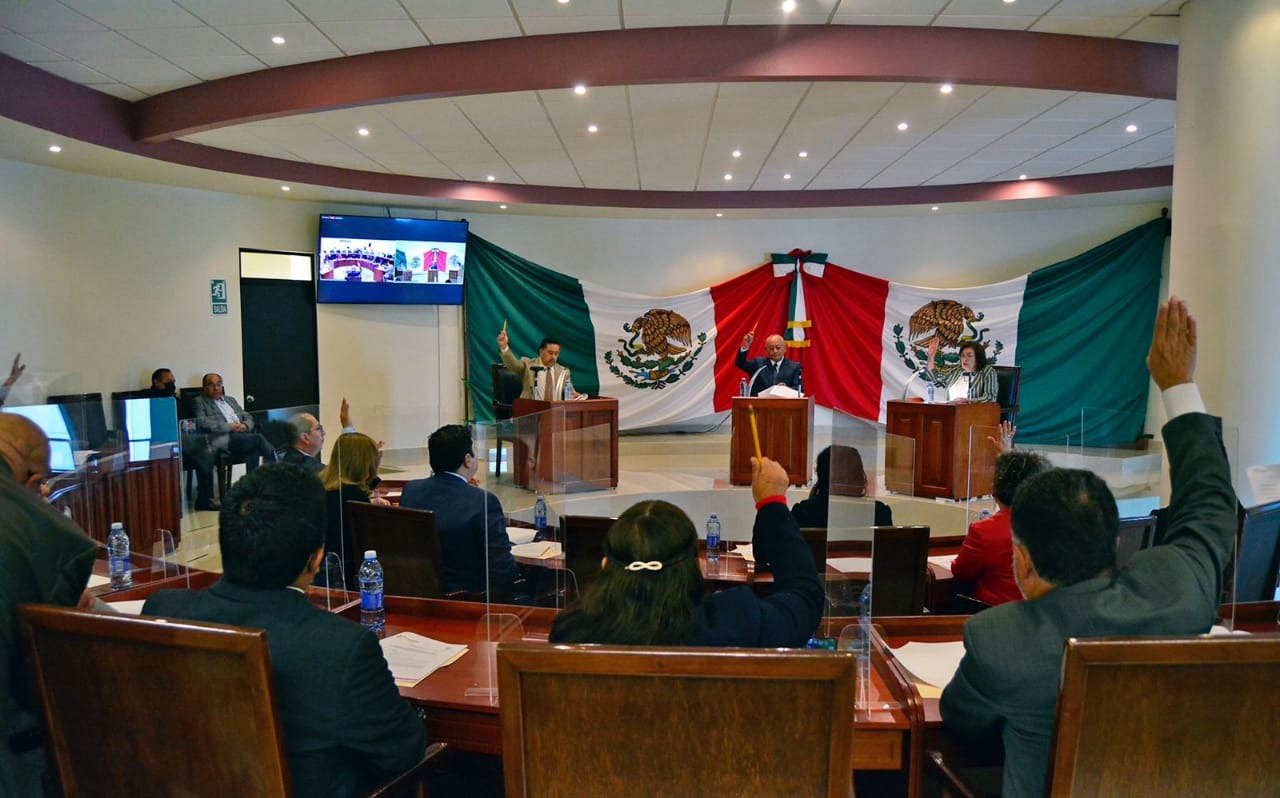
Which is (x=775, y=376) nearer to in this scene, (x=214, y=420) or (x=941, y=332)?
(x=941, y=332)

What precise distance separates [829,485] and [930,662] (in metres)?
0.50

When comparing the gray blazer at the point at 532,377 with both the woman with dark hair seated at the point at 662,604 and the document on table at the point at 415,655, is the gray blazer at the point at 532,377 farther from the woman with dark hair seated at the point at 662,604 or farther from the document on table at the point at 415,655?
the woman with dark hair seated at the point at 662,604

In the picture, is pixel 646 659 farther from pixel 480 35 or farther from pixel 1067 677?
pixel 480 35

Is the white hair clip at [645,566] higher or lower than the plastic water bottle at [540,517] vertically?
higher

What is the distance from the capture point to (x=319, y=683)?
48.2 inches

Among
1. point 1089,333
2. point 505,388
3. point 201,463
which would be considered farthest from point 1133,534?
point 1089,333

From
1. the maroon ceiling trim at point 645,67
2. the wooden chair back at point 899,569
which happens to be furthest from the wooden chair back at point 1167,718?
the maroon ceiling trim at point 645,67

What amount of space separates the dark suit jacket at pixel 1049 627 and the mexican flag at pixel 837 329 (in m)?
7.09

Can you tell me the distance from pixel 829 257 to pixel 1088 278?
2.79 meters

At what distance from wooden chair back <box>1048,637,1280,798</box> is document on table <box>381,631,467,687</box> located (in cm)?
127

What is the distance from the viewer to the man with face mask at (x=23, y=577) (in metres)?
1.34

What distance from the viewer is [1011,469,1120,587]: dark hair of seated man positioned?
1.24 meters

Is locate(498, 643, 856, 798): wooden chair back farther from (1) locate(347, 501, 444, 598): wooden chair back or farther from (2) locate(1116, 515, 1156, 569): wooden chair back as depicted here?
(2) locate(1116, 515, 1156, 569): wooden chair back

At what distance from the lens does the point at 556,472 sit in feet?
8.66
